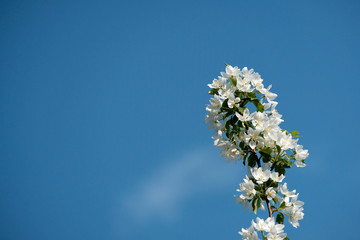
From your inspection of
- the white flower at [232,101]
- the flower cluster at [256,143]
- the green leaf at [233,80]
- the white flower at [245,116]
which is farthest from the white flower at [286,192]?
the green leaf at [233,80]

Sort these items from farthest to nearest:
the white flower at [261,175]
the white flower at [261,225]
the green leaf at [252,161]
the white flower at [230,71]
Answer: the white flower at [230,71] < the green leaf at [252,161] < the white flower at [261,175] < the white flower at [261,225]

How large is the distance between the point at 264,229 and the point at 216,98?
1.42 m

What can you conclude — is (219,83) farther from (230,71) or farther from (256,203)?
(256,203)

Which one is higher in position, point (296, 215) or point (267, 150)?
point (267, 150)

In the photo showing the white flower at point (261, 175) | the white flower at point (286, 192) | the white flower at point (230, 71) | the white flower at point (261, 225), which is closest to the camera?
the white flower at point (261, 225)

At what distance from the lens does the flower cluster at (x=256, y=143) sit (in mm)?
2980

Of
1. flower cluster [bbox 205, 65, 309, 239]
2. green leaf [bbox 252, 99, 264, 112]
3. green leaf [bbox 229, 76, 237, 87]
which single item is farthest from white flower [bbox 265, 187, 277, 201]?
green leaf [bbox 229, 76, 237, 87]

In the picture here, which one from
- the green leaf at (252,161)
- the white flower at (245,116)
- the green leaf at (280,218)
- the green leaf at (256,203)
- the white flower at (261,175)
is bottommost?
the green leaf at (280,218)

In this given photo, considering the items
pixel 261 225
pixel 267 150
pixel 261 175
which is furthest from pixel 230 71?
pixel 261 225

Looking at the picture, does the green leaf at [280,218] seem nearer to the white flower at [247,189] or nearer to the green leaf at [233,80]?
the white flower at [247,189]

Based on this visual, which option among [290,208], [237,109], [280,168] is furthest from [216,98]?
[290,208]

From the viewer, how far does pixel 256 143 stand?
3.11 m

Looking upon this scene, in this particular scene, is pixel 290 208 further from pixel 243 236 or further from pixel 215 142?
pixel 215 142

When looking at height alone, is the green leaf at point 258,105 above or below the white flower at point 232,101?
below
